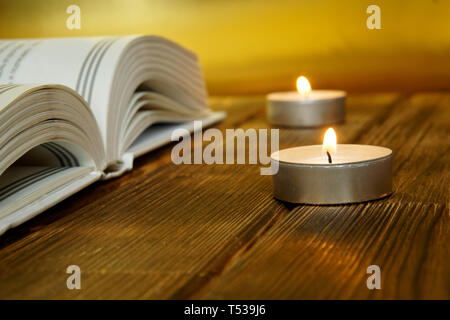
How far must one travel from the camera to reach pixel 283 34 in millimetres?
1853

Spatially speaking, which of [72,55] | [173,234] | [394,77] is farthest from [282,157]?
[394,77]

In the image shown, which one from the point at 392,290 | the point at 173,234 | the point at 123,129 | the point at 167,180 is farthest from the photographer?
the point at 123,129

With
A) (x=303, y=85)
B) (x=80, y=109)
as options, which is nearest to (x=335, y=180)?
(x=80, y=109)

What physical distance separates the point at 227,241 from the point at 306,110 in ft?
2.25

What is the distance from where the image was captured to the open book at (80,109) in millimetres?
775

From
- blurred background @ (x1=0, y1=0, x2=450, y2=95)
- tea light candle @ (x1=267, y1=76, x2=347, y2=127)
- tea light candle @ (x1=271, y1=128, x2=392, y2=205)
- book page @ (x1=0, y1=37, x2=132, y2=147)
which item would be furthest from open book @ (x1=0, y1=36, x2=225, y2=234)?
blurred background @ (x1=0, y1=0, x2=450, y2=95)

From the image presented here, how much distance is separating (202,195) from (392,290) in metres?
0.36

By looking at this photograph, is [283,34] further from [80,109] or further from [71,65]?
[80,109]

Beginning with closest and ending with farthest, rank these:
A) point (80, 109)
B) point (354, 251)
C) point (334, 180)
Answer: point (354, 251) → point (334, 180) → point (80, 109)

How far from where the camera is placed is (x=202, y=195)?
2.72 feet

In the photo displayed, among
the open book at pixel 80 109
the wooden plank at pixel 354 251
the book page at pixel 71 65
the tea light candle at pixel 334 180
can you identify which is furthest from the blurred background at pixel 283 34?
the tea light candle at pixel 334 180

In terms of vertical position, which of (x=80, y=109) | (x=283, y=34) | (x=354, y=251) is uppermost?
(x=283, y=34)

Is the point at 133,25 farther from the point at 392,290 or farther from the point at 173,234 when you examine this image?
the point at 392,290

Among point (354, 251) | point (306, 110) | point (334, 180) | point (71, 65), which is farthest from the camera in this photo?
point (306, 110)
